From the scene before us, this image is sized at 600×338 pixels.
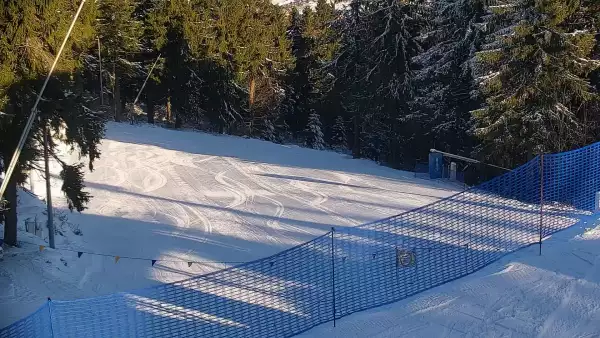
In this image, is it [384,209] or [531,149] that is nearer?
[384,209]

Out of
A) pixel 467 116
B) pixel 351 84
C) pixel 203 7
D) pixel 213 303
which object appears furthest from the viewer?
pixel 203 7

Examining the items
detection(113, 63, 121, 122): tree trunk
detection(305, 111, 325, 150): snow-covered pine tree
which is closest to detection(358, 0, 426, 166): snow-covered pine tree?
detection(305, 111, 325, 150): snow-covered pine tree

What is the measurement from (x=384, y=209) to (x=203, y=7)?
32.9m

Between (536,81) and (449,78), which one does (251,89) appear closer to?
(449,78)

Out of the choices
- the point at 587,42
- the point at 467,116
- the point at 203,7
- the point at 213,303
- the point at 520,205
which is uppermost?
the point at 203,7

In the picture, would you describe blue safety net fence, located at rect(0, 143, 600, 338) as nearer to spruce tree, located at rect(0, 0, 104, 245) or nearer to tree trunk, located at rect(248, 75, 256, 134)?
spruce tree, located at rect(0, 0, 104, 245)

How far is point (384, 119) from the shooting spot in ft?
105

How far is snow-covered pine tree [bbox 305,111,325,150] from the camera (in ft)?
148

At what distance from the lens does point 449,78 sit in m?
26.2

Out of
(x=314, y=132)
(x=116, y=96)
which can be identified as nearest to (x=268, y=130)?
(x=314, y=132)

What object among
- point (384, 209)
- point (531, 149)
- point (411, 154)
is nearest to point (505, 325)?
point (384, 209)

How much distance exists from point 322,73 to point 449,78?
50.2 feet

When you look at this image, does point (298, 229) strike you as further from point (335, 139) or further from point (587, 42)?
point (335, 139)

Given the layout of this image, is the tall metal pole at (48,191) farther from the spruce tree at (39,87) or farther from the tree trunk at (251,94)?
the tree trunk at (251,94)
